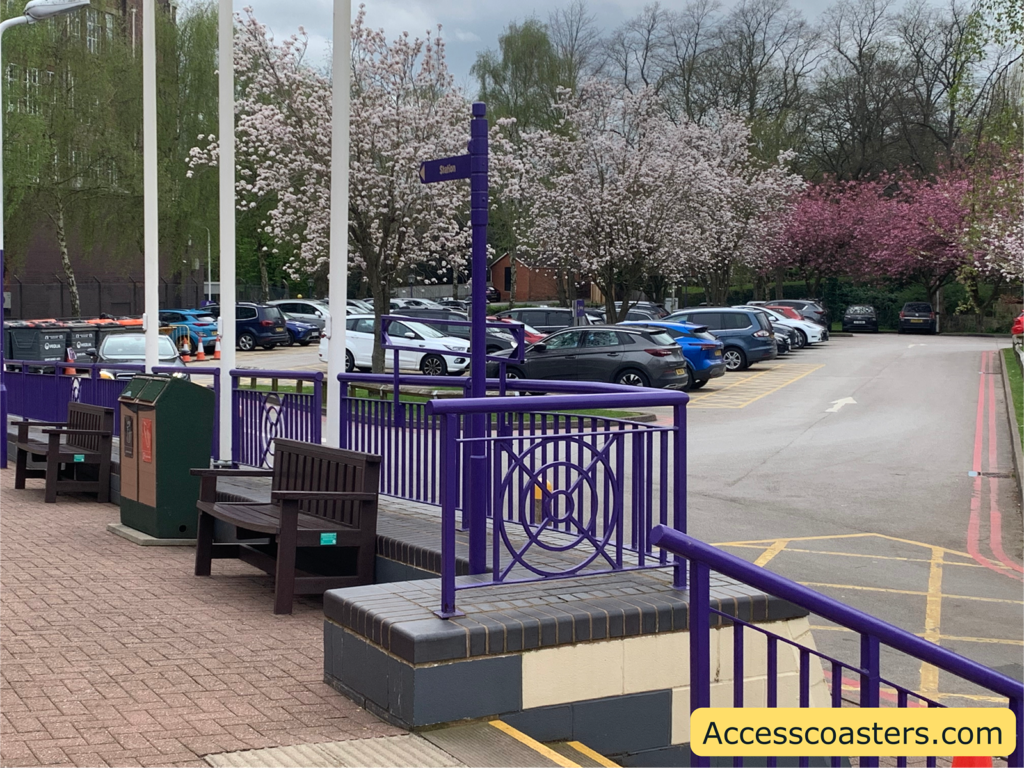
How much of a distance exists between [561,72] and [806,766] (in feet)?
193

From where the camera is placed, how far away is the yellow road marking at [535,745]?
4517 millimetres

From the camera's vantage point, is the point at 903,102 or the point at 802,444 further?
the point at 903,102

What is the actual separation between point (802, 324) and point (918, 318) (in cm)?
1386

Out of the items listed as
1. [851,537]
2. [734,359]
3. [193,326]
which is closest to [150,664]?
[851,537]

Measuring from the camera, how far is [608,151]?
39312mm

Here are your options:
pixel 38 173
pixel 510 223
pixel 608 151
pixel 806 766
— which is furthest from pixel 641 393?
pixel 510 223

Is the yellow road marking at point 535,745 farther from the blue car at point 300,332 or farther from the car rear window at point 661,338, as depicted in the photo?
the blue car at point 300,332

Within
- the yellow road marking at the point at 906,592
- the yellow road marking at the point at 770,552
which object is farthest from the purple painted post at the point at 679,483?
the yellow road marking at the point at 770,552

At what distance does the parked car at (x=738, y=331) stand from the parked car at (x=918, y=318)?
79.5ft

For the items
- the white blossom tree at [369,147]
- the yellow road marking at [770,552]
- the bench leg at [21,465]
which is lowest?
the yellow road marking at [770,552]

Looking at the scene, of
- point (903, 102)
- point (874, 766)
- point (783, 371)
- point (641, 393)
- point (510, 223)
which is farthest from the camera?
point (903, 102)

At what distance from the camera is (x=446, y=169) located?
6852 millimetres

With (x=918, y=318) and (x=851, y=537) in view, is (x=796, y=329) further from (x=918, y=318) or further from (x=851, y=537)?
(x=851, y=537)

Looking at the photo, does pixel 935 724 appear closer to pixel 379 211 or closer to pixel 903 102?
pixel 379 211
